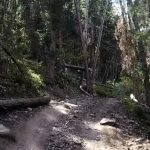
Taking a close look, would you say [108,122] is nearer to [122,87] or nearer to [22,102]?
[22,102]

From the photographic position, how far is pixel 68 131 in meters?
10.2

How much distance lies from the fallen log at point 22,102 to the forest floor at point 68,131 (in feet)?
0.71

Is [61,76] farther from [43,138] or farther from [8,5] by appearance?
[43,138]

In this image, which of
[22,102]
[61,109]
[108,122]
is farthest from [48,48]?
[108,122]

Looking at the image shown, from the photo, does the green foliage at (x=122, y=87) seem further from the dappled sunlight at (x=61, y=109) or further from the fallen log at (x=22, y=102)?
the fallen log at (x=22, y=102)

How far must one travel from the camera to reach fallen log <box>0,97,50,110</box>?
10320 millimetres

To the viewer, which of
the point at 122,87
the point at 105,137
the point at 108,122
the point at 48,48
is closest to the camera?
the point at 105,137

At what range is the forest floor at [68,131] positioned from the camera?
28.9 ft

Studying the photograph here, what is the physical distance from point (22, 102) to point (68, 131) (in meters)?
2.20

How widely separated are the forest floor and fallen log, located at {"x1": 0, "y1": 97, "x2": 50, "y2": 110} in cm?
22

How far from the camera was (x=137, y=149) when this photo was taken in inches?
381

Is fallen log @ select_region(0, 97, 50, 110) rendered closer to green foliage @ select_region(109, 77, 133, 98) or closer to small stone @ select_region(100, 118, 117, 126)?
small stone @ select_region(100, 118, 117, 126)

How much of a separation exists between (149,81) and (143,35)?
22.4ft

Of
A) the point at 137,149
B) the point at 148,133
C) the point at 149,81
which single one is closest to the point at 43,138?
the point at 137,149
